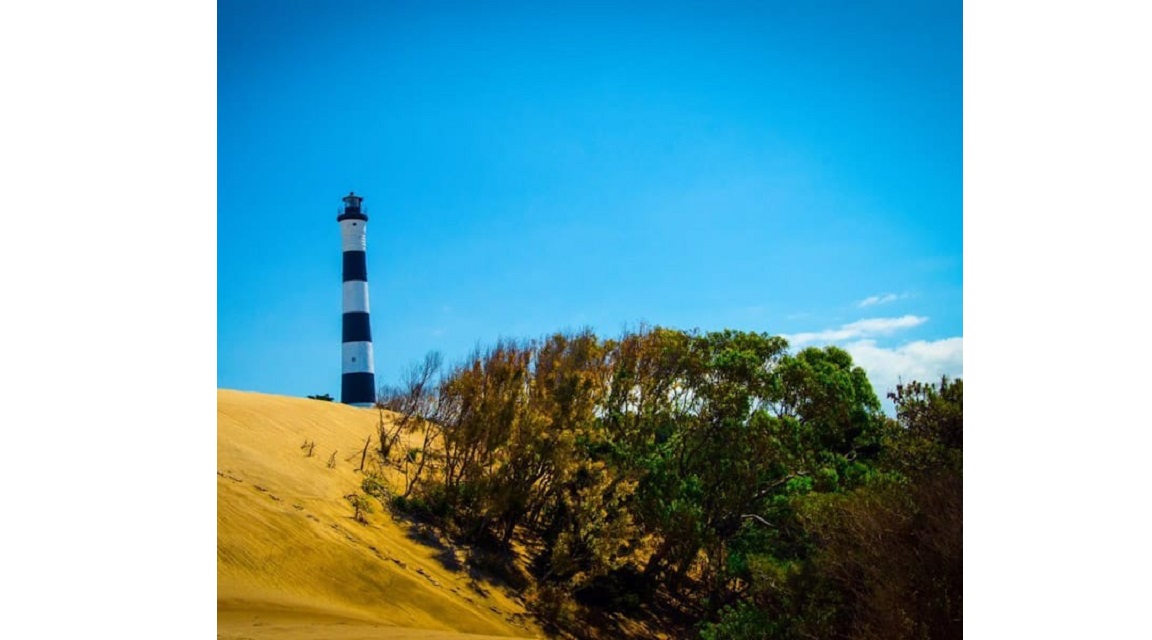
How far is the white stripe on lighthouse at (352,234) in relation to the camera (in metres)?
27.1

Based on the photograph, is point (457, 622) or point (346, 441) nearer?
point (457, 622)

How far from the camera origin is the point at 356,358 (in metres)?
26.2

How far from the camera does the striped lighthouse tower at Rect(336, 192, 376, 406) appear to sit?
Answer: 2630 centimetres

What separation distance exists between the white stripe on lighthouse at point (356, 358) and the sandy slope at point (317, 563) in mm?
9065

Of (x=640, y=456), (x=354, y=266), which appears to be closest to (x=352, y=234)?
(x=354, y=266)

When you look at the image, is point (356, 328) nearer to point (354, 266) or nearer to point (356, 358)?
point (356, 358)

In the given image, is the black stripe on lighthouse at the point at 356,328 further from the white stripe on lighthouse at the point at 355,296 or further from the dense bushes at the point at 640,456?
the dense bushes at the point at 640,456

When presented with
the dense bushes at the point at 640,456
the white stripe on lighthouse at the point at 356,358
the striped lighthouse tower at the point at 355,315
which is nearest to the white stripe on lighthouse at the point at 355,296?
the striped lighthouse tower at the point at 355,315

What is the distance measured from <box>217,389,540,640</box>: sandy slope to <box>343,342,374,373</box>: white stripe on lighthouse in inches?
357

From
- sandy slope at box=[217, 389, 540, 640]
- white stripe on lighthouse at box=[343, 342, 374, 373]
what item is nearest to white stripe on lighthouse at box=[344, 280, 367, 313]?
white stripe on lighthouse at box=[343, 342, 374, 373]
